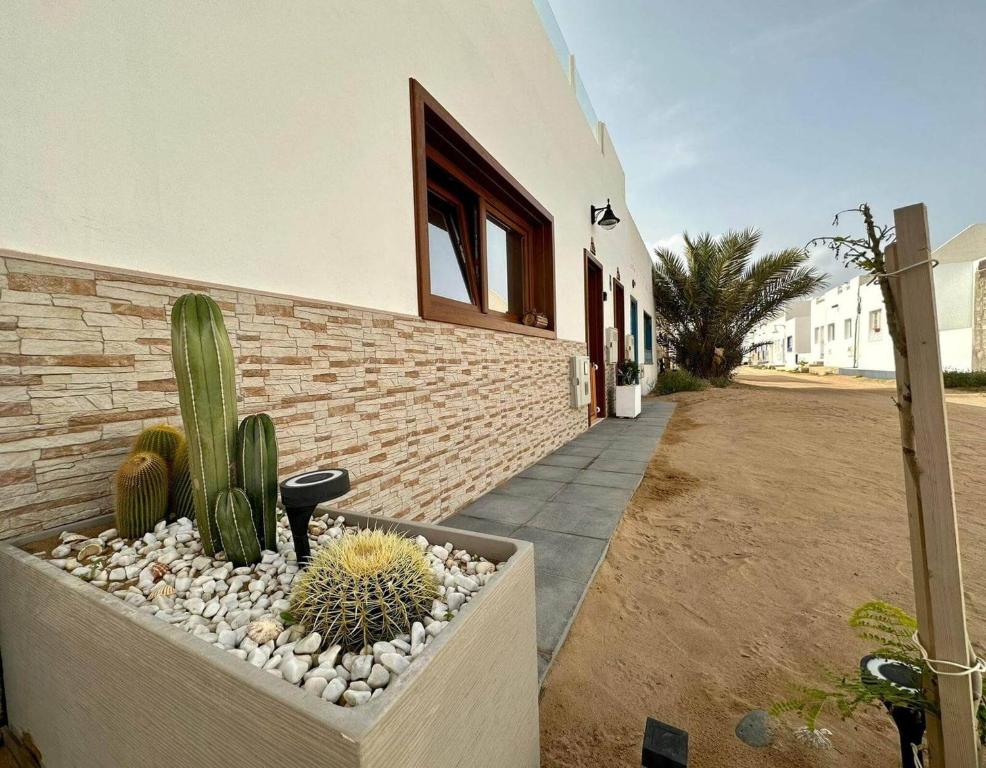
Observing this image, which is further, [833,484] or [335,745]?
[833,484]

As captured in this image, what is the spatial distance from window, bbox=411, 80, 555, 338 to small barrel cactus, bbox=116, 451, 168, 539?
1600 millimetres

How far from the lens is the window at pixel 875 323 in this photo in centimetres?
1688

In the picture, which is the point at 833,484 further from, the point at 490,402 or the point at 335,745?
the point at 335,745

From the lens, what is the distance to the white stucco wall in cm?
108

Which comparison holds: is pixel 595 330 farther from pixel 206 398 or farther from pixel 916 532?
pixel 206 398

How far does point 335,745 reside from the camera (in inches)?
19.8

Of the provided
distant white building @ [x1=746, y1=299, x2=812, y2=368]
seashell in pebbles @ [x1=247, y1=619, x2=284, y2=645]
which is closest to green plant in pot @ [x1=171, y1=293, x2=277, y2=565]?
seashell in pebbles @ [x1=247, y1=619, x2=284, y2=645]

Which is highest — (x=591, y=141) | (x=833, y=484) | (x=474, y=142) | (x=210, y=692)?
(x=591, y=141)

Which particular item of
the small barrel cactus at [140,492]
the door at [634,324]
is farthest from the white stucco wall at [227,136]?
the door at [634,324]

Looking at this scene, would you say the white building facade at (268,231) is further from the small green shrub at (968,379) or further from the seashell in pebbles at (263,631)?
the small green shrub at (968,379)

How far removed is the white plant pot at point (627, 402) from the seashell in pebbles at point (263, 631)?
728 cm

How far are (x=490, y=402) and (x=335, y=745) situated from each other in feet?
9.49

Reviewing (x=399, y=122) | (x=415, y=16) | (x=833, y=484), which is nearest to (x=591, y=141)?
(x=415, y=16)

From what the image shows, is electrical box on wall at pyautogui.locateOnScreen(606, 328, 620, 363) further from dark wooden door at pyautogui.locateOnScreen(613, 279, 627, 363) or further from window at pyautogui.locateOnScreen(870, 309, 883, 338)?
window at pyautogui.locateOnScreen(870, 309, 883, 338)
